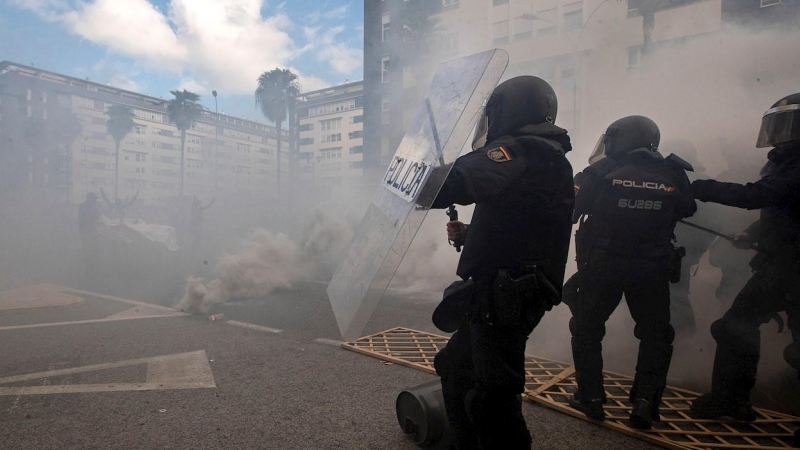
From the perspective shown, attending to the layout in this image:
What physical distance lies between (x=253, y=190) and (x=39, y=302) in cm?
2166

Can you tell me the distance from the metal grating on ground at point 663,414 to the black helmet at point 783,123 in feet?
5.08

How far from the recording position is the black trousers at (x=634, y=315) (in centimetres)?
227

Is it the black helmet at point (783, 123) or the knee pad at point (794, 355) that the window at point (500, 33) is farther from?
the knee pad at point (794, 355)

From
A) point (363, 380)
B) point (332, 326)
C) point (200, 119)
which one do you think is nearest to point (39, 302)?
point (332, 326)

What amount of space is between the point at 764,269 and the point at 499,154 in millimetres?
1969

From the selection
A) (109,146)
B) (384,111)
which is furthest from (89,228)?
(109,146)

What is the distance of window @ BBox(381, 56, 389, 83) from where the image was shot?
46.3 ft

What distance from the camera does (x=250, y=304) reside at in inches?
231

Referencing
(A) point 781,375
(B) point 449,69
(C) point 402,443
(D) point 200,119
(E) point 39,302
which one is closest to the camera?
(B) point 449,69

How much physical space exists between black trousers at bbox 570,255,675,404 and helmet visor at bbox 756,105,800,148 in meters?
0.94

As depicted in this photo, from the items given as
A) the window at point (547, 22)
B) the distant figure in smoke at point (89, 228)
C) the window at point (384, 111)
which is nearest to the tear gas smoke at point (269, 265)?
the distant figure in smoke at point (89, 228)

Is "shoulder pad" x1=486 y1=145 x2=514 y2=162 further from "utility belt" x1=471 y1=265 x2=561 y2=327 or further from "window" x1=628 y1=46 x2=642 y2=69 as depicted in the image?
"window" x1=628 y1=46 x2=642 y2=69

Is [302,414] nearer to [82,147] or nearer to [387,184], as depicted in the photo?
[387,184]

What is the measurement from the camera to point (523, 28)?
7.08m
